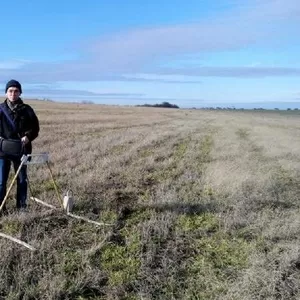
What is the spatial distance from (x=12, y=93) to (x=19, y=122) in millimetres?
484

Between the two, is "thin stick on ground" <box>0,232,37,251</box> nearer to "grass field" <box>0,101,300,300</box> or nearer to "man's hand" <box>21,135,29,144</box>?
"grass field" <box>0,101,300,300</box>

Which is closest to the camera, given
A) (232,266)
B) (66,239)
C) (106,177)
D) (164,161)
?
(232,266)

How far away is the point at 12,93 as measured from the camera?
21.1 ft

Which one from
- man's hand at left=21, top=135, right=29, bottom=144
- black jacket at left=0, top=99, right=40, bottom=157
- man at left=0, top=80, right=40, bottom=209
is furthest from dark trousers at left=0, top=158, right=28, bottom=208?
man's hand at left=21, top=135, right=29, bottom=144

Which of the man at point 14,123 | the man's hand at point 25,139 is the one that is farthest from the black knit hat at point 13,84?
the man's hand at point 25,139

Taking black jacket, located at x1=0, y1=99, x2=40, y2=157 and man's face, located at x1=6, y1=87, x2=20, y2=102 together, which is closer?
man's face, located at x1=6, y1=87, x2=20, y2=102

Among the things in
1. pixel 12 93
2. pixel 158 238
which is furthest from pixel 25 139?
pixel 158 238

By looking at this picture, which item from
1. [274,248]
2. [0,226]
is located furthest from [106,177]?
[274,248]

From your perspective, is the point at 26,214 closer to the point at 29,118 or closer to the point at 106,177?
the point at 29,118

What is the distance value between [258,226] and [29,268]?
3911 millimetres

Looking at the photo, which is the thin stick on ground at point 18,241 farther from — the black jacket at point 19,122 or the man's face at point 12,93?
the man's face at point 12,93

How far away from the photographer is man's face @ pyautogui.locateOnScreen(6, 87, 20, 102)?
21.0 feet

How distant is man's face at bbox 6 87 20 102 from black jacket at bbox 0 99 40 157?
0.42ft

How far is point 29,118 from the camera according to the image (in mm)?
6691
